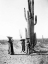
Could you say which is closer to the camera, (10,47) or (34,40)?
(10,47)

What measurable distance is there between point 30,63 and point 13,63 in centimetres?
140

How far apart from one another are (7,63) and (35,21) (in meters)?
6.58

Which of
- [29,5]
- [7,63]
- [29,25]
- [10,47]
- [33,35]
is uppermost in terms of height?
[29,5]

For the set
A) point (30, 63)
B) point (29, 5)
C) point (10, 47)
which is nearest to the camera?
point (30, 63)

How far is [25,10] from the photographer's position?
33.2ft

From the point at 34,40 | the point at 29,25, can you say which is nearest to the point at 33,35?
the point at 34,40

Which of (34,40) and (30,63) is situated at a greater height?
(34,40)

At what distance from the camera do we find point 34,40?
9961 millimetres

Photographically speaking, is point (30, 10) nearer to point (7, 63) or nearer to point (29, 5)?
point (29, 5)

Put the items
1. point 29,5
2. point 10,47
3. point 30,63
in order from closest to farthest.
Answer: point 30,63 < point 10,47 < point 29,5

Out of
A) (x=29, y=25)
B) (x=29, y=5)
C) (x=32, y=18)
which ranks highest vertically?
(x=29, y=5)

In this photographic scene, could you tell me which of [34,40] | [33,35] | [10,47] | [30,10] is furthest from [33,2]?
[10,47]

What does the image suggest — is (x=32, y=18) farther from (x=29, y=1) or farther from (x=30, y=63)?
(x=30, y=63)

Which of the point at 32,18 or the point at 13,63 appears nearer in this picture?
the point at 13,63
